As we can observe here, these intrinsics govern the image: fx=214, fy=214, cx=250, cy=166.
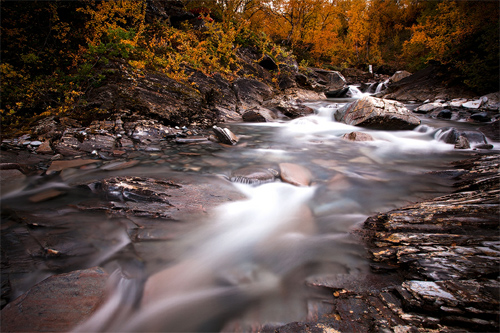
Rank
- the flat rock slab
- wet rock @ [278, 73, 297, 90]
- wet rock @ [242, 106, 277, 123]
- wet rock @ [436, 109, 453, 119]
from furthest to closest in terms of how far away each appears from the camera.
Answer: wet rock @ [278, 73, 297, 90] → wet rock @ [242, 106, 277, 123] → wet rock @ [436, 109, 453, 119] → the flat rock slab

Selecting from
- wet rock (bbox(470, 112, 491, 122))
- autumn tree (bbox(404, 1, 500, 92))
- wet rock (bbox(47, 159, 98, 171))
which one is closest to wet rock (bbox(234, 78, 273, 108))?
wet rock (bbox(47, 159, 98, 171))

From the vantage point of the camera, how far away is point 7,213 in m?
2.42

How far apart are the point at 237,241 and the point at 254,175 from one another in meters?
1.33

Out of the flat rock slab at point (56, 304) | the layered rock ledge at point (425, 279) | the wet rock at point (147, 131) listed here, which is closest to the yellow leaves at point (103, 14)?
the wet rock at point (147, 131)

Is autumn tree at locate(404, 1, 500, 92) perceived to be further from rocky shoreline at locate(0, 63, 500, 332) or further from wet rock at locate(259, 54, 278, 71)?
rocky shoreline at locate(0, 63, 500, 332)

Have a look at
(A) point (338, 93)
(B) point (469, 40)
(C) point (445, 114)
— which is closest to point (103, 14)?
(C) point (445, 114)

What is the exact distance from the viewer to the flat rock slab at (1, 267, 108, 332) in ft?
4.43

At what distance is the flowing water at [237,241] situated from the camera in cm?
164

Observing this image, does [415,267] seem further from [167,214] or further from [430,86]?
[430,86]

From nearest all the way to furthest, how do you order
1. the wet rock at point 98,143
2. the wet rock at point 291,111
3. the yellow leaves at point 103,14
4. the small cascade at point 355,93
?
the wet rock at point 98,143 < the yellow leaves at point 103,14 < the wet rock at point 291,111 < the small cascade at point 355,93

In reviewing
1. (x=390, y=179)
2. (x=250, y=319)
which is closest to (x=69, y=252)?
(x=250, y=319)

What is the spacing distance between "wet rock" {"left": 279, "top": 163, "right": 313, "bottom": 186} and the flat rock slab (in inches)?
110

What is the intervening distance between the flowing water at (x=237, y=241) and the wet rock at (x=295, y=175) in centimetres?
12

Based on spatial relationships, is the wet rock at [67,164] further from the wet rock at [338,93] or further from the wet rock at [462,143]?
the wet rock at [338,93]
